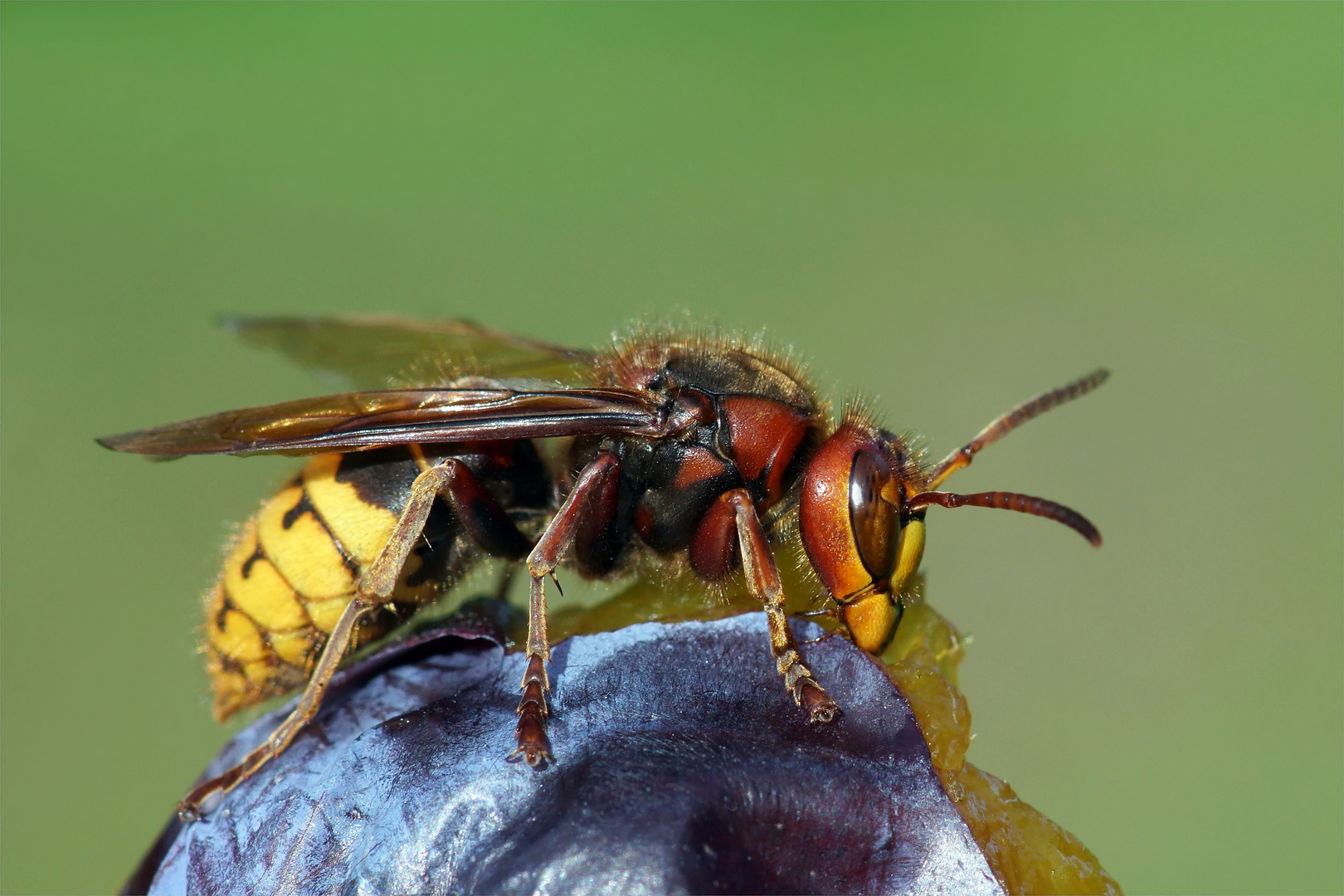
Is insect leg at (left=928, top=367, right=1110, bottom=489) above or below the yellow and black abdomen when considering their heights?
above

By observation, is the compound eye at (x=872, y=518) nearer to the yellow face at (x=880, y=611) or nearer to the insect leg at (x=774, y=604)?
the yellow face at (x=880, y=611)

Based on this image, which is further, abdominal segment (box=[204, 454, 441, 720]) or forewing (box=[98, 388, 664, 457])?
abdominal segment (box=[204, 454, 441, 720])

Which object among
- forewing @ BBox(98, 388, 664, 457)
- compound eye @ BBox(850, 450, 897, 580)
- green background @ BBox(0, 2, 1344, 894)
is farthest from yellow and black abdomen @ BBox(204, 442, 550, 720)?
green background @ BBox(0, 2, 1344, 894)

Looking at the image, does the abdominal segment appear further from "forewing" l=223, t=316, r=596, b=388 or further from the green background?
the green background

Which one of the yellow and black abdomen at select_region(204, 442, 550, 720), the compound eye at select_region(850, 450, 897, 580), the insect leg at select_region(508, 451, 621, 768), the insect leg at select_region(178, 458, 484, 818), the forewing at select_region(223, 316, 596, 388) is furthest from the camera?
the forewing at select_region(223, 316, 596, 388)

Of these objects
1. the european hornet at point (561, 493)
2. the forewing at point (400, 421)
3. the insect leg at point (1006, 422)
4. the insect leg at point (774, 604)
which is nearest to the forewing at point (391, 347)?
the european hornet at point (561, 493)

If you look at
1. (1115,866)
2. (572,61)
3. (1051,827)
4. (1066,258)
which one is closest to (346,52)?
(572,61)

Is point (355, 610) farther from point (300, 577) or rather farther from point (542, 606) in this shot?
point (542, 606)

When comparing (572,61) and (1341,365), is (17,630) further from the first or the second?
(1341,365)
